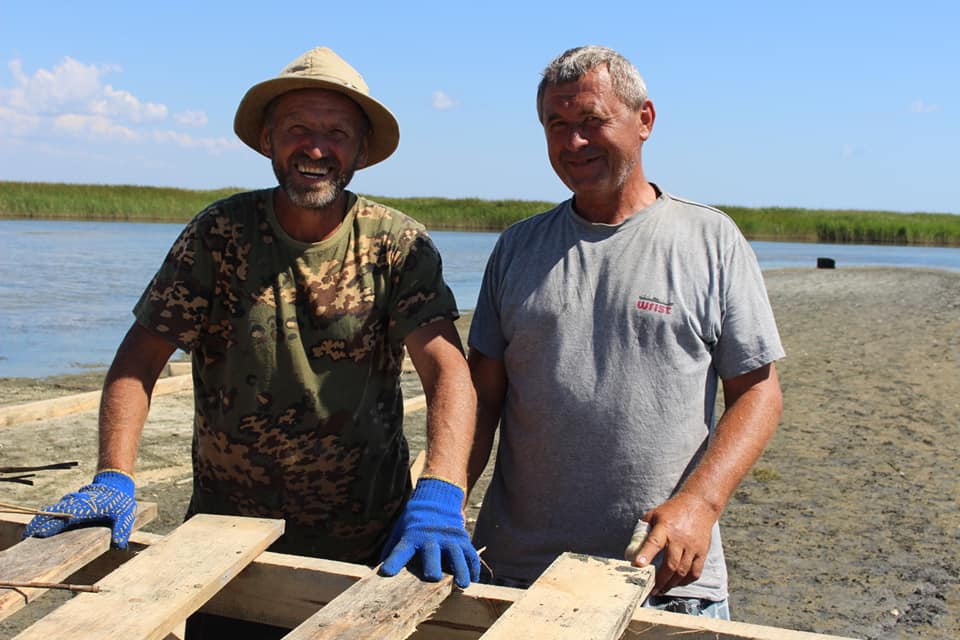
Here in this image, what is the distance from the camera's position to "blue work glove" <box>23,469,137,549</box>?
7.25ft

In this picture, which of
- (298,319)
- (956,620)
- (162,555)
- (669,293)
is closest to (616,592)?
(669,293)

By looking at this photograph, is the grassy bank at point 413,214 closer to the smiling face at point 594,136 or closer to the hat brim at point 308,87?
the hat brim at point 308,87

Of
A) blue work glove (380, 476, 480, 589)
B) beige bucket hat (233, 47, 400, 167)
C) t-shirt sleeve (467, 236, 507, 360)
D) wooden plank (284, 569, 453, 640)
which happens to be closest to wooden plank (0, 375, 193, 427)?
beige bucket hat (233, 47, 400, 167)

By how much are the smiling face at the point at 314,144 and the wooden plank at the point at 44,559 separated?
3.12ft

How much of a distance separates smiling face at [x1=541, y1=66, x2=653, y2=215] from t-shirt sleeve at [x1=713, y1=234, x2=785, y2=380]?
0.33 meters

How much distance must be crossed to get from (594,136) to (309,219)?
78 centimetres

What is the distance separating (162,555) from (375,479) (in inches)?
30.9

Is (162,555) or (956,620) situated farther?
(956,620)

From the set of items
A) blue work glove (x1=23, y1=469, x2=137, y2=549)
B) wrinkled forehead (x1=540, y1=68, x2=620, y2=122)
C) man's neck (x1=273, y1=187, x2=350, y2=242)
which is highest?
wrinkled forehead (x1=540, y1=68, x2=620, y2=122)

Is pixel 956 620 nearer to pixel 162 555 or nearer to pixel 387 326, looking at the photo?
pixel 387 326

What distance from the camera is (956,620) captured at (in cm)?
448

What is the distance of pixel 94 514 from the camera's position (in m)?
2.22

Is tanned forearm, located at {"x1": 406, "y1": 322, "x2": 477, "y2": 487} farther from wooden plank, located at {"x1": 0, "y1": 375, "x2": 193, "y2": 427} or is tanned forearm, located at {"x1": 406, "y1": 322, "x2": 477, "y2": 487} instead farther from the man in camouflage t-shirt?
wooden plank, located at {"x1": 0, "y1": 375, "x2": 193, "y2": 427}

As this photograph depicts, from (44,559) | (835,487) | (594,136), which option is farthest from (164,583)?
(835,487)
